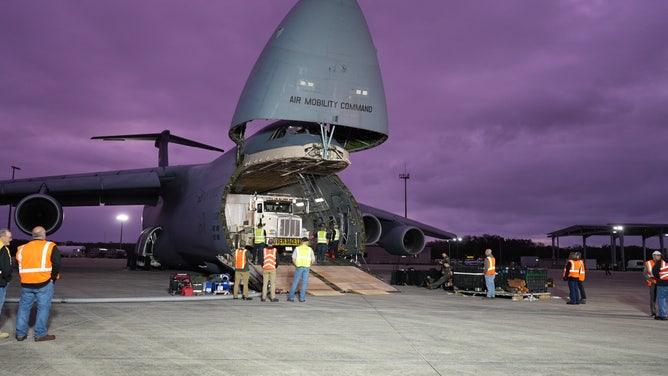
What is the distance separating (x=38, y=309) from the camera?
7125 mm

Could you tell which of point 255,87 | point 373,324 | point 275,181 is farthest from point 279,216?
point 373,324

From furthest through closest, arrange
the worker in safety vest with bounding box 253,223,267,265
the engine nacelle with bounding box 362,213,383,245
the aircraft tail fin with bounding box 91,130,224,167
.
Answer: the aircraft tail fin with bounding box 91,130,224,167 → the engine nacelle with bounding box 362,213,383,245 → the worker in safety vest with bounding box 253,223,267,265

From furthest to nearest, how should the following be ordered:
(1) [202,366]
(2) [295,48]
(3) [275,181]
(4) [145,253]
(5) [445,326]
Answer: (4) [145,253]
(3) [275,181]
(2) [295,48]
(5) [445,326]
(1) [202,366]

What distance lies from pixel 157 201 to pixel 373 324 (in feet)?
66.2

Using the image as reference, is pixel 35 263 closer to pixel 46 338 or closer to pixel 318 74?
pixel 46 338

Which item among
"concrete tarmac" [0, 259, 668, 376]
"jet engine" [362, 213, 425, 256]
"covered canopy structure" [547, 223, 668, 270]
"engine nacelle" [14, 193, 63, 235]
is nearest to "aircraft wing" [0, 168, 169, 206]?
"engine nacelle" [14, 193, 63, 235]

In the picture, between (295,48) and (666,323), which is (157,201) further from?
(666,323)

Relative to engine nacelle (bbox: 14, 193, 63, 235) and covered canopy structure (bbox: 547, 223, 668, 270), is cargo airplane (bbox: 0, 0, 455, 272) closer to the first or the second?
engine nacelle (bbox: 14, 193, 63, 235)

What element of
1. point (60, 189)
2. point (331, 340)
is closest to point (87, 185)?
point (60, 189)

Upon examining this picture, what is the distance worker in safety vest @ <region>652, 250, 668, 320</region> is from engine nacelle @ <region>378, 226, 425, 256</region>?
14209 mm

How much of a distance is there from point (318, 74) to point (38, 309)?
10241 millimetres

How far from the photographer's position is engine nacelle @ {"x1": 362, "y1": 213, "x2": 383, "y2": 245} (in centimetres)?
2380

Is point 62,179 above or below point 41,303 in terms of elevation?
above

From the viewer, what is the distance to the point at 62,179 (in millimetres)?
22625
